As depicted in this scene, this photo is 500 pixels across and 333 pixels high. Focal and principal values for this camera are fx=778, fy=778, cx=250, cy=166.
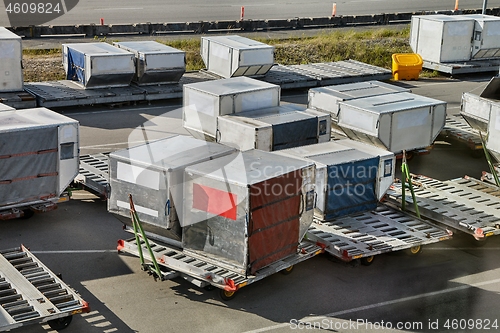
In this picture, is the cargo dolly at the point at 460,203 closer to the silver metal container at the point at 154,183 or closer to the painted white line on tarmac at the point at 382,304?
the painted white line on tarmac at the point at 382,304

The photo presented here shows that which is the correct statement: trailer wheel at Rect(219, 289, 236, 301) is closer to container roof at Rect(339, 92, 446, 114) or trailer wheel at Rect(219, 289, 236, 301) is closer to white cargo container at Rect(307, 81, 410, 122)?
container roof at Rect(339, 92, 446, 114)

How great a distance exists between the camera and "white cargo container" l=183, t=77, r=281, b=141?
18016 mm

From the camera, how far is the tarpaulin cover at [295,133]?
17188 mm

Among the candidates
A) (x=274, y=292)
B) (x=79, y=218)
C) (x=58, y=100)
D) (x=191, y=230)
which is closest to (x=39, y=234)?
(x=79, y=218)

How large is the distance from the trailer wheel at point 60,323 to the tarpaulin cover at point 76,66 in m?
13.8

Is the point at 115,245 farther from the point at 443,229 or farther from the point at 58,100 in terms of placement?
the point at 58,100

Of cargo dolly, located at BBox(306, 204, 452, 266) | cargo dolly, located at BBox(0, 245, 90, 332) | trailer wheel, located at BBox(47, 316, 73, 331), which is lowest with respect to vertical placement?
trailer wheel, located at BBox(47, 316, 73, 331)

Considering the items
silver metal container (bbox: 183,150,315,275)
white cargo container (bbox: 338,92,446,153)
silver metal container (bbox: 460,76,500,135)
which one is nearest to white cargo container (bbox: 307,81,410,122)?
white cargo container (bbox: 338,92,446,153)

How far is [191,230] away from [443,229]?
196 inches

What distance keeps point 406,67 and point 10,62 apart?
14708 mm

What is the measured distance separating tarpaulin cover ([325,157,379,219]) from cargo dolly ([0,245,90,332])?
5.22 metres

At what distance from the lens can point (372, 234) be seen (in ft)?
46.9

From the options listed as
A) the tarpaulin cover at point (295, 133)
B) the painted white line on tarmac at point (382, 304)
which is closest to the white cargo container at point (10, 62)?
the tarpaulin cover at point (295, 133)

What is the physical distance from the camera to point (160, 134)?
21.8 metres
